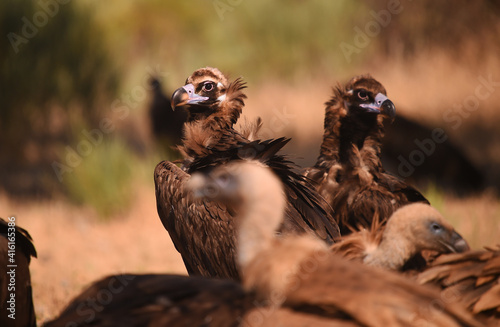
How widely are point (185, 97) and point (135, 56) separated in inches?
540

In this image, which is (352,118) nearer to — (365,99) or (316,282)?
(365,99)

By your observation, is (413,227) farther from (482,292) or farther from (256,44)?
(256,44)

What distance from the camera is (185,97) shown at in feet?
13.9

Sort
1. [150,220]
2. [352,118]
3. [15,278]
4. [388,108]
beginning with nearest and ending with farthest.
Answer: [15,278] < [388,108] < [352,118] < [150,220]

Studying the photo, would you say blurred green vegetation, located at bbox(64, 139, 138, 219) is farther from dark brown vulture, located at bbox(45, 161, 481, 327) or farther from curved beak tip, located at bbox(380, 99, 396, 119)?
dark brown vulture, located at bbox(45, 161, 481, 327)

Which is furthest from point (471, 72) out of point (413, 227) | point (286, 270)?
point (286, 270)

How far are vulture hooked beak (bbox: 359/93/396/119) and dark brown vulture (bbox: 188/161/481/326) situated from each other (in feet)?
5.93

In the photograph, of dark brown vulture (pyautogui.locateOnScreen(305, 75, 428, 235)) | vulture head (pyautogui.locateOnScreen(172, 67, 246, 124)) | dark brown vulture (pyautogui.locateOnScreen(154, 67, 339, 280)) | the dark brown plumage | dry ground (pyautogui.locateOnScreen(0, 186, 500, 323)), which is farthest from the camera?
dry ground (pyautogui.locateOnScreen(0, 186, 500, 323))

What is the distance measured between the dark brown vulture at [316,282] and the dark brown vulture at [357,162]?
163 cm

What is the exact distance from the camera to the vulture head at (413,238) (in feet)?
9.66

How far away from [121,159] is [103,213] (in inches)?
29.7

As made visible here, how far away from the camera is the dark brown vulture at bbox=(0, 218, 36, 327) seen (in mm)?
3531

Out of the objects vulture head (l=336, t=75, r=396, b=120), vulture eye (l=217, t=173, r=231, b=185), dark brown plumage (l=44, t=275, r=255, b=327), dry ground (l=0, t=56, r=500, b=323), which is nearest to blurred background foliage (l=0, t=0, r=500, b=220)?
dry ground (l=0, t=56, r=500, b=323)

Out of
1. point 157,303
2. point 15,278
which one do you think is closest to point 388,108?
point 157,303
